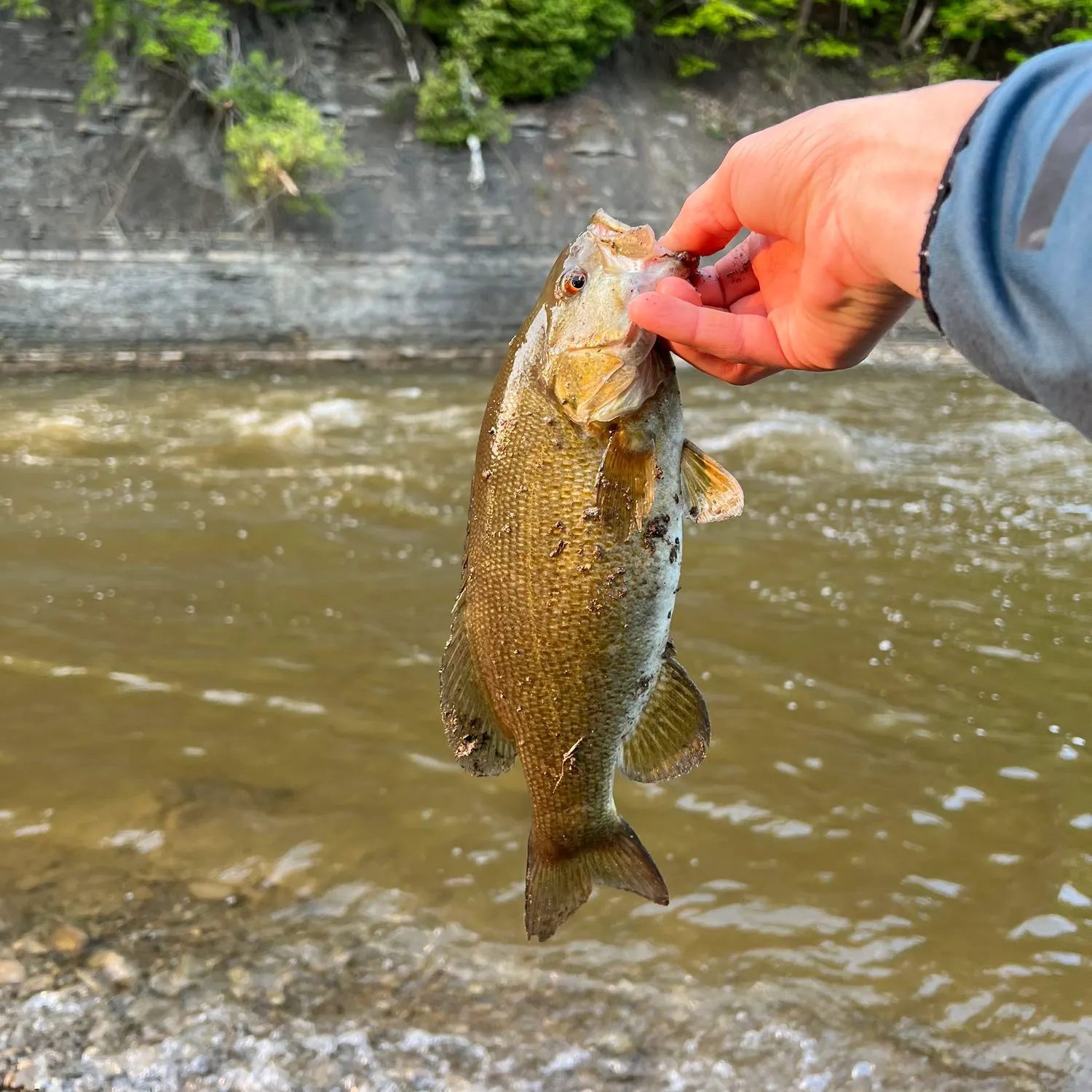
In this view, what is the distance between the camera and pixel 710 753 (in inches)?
193

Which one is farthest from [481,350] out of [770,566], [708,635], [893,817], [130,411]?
[893,817]

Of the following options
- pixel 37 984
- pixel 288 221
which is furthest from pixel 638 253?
pixel 288 221

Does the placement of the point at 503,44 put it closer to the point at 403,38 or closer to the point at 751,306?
the point at 403,38

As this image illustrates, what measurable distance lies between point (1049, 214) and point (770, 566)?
20.0ft

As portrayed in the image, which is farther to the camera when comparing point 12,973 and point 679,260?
point 12,973

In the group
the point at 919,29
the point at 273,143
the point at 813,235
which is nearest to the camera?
the point at 813,235

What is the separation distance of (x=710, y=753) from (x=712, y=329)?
322 cm

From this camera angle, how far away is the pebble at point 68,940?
11.6 feet

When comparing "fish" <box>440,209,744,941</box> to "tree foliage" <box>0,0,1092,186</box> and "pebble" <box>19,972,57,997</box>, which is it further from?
"tree foliage" <box>0,0,1092,186</box>

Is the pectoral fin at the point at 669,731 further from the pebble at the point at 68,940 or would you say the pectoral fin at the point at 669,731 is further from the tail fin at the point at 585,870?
the pebble at the point at 68,940

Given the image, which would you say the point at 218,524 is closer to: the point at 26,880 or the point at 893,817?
the point at 26,880

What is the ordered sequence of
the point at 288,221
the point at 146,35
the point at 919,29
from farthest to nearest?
the point at 919,29, the point at 288,221, the point at 146,35

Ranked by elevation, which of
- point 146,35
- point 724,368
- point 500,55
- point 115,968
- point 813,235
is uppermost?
point 813,235

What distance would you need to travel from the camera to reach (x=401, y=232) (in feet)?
59.9
